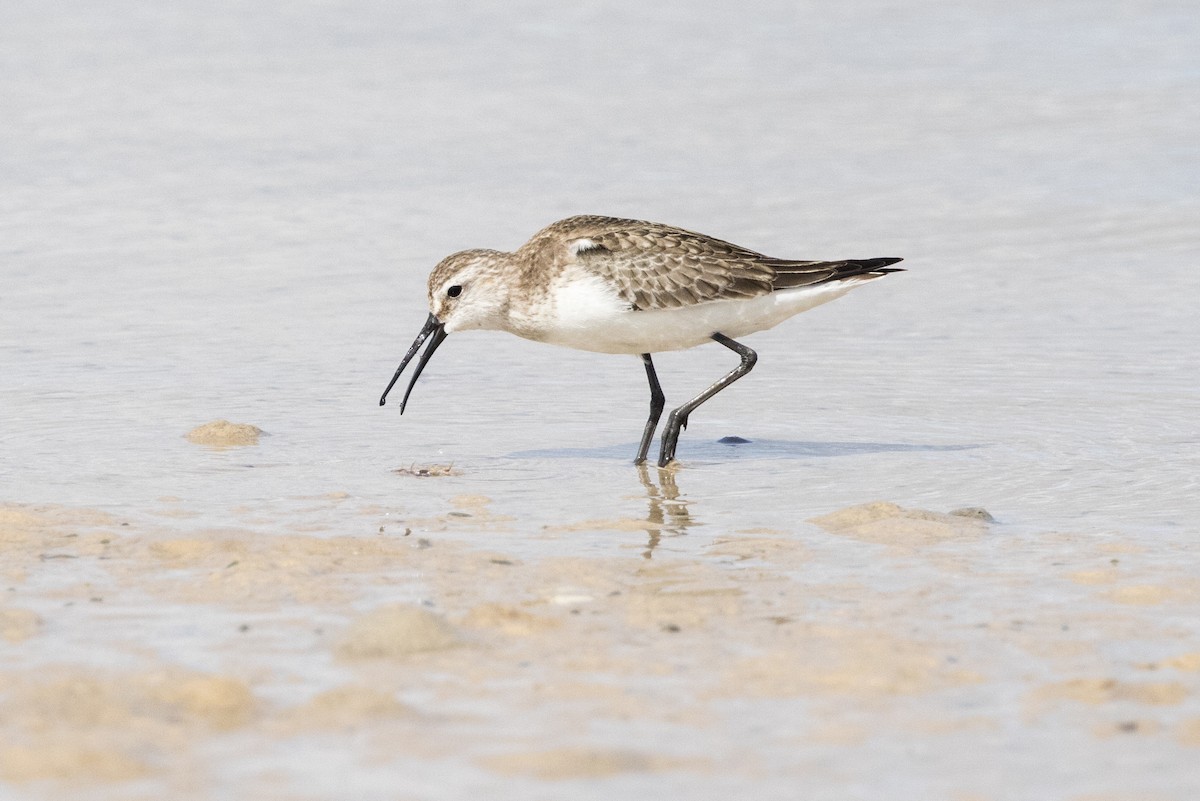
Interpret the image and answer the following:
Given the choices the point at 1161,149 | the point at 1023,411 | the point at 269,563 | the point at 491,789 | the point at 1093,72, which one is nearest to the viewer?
the point at 491,789

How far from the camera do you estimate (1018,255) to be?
1389cm

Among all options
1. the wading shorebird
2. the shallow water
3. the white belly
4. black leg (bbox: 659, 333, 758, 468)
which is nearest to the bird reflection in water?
the shallow water

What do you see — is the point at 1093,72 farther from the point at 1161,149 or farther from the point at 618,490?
the point at 618,490

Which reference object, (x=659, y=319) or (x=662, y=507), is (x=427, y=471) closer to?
(x=662, y=507)

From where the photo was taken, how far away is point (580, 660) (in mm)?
5625

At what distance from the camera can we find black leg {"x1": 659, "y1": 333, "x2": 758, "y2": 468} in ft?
30.6

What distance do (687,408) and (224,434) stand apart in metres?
2.45

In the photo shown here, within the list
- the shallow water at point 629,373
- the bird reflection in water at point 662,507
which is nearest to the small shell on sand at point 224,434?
the shallow water at point 629,373

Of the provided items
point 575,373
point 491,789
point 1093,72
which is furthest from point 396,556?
point 1093,72

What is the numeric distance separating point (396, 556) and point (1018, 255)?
26.7 ft

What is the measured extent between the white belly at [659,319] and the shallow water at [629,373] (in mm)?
577

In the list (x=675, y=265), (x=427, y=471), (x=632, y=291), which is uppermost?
(x=675, y=265)

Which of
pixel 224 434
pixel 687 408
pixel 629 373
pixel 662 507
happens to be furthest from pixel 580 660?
pixel 629 373

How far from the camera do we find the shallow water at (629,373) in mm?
5156
